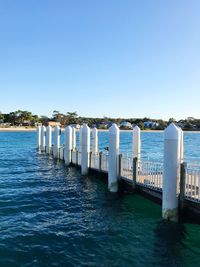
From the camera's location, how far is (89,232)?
11719mm

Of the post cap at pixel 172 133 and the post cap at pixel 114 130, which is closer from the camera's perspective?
the post cap at pixel 172 133

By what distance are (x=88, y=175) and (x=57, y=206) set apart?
703 cm

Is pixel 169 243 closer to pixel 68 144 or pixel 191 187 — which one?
pixel 191 187

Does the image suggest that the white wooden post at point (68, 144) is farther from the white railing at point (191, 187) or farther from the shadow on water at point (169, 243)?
the white railing at point (191, 187)

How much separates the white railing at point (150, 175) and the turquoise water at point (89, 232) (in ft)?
3.80

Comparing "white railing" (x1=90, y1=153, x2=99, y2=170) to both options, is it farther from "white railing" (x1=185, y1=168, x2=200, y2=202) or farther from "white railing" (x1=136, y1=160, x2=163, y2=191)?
"white railing" (x1=185, y1=168, x2=200, y2=202)

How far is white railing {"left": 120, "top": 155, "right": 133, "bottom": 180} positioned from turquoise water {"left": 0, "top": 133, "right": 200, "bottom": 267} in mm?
1014

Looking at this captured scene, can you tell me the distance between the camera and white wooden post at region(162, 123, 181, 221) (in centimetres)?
1176

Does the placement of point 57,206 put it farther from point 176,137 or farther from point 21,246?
point 176,137

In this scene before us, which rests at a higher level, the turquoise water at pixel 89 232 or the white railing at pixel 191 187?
the white railing at pixel 191 187

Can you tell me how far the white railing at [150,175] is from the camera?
14133 millimetres

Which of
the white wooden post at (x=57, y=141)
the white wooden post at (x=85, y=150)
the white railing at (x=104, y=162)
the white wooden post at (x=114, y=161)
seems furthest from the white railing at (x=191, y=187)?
the white wooden post at (x=57, y=141)

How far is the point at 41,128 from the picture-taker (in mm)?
41469

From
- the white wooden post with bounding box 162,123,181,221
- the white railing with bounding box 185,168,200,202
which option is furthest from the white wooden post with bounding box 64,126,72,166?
the white railing with bounding box 185,168,200,202
